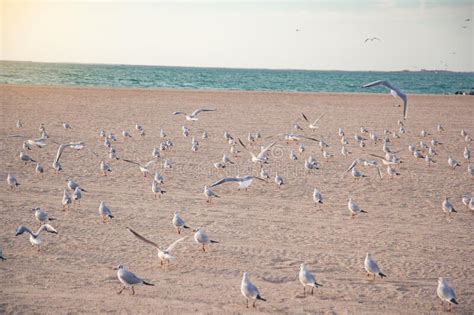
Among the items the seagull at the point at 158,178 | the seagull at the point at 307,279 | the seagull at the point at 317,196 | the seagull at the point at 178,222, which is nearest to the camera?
the seagull at the point at 307,279

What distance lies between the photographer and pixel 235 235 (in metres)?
11.8

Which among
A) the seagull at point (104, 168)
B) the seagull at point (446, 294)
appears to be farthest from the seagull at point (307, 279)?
the seagull at point (104, 168)

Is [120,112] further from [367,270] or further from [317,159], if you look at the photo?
[367,270]

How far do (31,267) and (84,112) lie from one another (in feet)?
83.9

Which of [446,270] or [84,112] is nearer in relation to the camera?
[446,270]

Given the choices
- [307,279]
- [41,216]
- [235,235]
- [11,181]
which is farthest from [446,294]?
[11,181]

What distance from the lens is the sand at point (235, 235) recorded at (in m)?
8.62

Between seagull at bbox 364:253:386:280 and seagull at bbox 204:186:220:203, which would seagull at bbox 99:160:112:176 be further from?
seagull at bbox 364:253:386:280

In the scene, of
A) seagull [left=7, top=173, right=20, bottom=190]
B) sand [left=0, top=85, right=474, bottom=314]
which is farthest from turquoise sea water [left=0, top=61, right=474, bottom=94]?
seagull [left=7, top=173, right=20, bottom=190]

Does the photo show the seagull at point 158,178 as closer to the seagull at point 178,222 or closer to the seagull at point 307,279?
the seagull at point 178,222

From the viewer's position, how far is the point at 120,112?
35.0m

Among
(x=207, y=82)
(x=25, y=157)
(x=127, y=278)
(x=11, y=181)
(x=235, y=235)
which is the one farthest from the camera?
(x=207, y=82)

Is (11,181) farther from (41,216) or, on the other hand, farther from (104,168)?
(41,216)

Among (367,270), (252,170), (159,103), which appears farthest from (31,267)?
(159,103)
